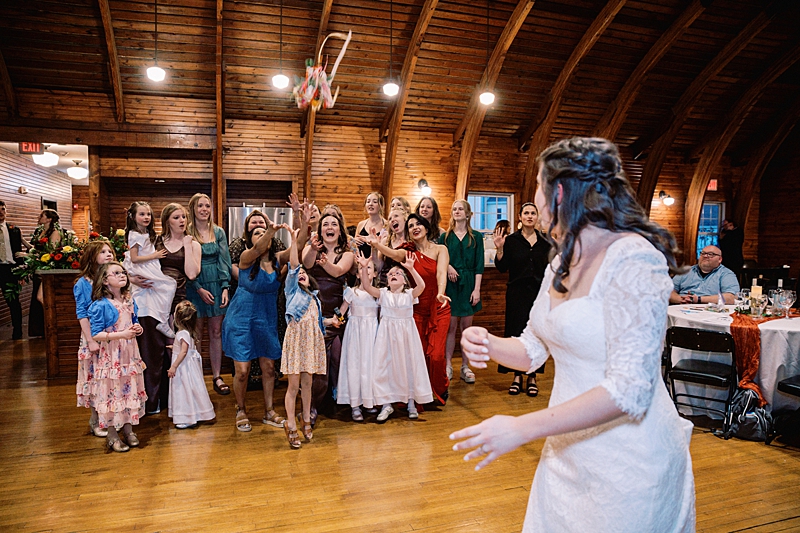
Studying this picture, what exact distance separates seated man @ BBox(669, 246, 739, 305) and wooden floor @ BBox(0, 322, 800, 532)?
147cm

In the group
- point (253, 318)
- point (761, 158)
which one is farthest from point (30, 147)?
point (761, 158)

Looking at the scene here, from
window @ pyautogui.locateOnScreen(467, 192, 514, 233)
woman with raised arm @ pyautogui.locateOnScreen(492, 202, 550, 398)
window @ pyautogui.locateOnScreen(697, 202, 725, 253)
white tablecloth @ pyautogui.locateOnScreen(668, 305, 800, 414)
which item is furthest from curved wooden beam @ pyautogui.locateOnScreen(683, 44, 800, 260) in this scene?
white tablecloth @ pyautogui.locateOnScreen(668, 305, 800, 414)

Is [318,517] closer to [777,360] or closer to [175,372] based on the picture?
[175,372]

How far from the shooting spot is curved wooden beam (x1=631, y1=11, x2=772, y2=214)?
8.52 meters

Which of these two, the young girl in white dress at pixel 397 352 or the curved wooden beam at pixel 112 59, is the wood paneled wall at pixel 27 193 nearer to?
the curved wooden beam at pixel 112 59

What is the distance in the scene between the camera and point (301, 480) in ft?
10.1

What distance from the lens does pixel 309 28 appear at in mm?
8117

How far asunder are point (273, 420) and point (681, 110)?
9.60 metres

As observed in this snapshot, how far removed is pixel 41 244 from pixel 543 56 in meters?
8.21

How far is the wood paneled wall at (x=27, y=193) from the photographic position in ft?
30.0

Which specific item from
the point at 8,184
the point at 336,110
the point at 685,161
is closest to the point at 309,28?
the point at 336,110

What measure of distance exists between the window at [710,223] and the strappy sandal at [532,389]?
32.6 ft

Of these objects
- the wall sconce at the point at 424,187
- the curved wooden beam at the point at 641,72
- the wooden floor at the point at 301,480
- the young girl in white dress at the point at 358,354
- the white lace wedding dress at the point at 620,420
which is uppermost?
the curved wooden beam at the point at 641,72

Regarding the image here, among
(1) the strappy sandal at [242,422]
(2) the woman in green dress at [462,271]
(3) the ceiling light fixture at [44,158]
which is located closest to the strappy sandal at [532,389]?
(2) the woman in green dress at [462,271]
